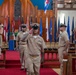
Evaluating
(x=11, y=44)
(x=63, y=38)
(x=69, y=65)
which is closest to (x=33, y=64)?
(x=69, y=65)

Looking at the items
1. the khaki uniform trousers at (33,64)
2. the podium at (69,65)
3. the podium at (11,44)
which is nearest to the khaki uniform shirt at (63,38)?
the podium at (69,65)

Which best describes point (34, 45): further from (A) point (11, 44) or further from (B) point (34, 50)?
(A) point (11, 44)

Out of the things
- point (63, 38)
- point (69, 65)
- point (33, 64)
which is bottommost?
point (69, 65)

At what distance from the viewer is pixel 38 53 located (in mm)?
6871

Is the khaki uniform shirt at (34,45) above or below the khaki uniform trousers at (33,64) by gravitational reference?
above

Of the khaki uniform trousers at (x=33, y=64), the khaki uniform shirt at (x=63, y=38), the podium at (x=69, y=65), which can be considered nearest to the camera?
the khaki uniform trousers at (x=33, y=64)

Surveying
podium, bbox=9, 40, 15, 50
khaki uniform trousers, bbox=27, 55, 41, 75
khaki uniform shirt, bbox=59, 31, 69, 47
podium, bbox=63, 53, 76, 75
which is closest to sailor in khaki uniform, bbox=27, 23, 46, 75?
khaki uniform trousers, bbox=27, 55, 41, 75

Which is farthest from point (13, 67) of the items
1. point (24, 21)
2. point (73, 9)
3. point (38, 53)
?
point (73, 9)

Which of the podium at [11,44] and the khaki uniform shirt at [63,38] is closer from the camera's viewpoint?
the khaki uniform shirt at [63,38]

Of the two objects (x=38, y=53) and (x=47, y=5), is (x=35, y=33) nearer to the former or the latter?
(x=38, y=53)

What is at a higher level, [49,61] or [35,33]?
[35,33]

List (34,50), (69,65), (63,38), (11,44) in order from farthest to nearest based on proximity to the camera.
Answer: (11,44)
(63,38)
(69,65)
(34,50)

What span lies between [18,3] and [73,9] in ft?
14.0

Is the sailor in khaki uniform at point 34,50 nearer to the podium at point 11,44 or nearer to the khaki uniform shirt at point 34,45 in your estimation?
the khaki uniform shirt at point 34,45
